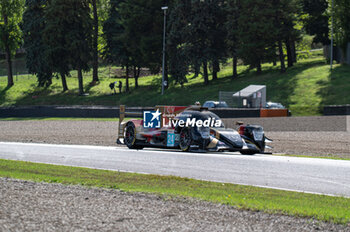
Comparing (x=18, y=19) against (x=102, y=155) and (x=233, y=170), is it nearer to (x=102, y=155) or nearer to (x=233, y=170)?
(x=102, y=155)

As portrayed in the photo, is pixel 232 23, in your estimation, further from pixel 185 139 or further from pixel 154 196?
pixel 154 196

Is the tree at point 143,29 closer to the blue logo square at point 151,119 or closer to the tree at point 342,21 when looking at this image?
the tree at point 342,21

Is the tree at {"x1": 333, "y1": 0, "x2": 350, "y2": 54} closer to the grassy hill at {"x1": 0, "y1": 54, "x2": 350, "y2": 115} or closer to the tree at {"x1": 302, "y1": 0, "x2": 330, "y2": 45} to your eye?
the grassy hill at {"x1": 0, "y1": 54, "x2": 350, "y2": 115}

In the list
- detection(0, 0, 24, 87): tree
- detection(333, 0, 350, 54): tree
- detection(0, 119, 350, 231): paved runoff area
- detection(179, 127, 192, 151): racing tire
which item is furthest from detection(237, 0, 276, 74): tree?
detection(179, 127, 192, 151): racing tire

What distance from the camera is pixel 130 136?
20.1 meters

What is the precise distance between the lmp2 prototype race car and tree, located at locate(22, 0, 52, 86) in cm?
Answer: 4870

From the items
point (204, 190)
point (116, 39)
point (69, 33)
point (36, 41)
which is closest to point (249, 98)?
point (116, 39)

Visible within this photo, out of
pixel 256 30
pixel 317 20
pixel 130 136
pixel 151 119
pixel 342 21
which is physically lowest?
pixel 130 136

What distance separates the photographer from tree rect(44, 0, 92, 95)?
6444cm

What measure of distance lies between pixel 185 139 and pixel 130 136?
284 cm

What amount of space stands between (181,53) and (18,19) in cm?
2466

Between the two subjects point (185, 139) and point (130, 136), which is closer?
point (185, 139)

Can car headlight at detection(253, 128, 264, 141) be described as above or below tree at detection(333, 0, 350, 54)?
below

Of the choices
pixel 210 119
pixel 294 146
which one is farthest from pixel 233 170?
pixel 294 146
